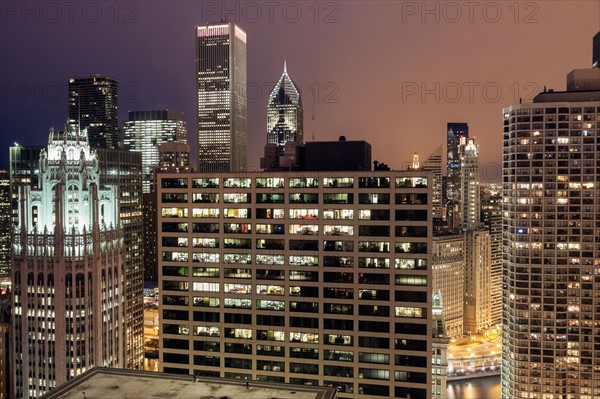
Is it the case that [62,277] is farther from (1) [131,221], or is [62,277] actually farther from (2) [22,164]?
(2) [22,164]

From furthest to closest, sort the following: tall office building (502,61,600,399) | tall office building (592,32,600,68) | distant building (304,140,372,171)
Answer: tall office building (592,32,600,68)
tall office building (502,61,600,399)
distant building (304,140,372,171)

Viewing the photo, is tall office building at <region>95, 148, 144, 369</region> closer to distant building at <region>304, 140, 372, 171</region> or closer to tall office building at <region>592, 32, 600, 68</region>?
distant building at <region>304, 140, 372, 171</region>

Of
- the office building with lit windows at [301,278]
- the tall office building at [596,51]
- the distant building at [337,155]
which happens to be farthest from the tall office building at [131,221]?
the tall office building at [596,51]

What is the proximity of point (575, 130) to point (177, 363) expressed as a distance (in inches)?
3794

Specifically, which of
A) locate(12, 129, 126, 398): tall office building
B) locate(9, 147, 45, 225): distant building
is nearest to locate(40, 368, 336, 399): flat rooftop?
locate(12, 129, 126, 398): tall office building

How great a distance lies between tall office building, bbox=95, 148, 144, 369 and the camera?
164m

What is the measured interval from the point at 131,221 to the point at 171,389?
15196 cm

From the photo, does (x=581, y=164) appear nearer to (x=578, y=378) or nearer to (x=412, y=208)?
(x=578, y=378)

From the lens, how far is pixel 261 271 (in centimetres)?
6819

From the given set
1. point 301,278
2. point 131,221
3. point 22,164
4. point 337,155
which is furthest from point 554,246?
point 22,164

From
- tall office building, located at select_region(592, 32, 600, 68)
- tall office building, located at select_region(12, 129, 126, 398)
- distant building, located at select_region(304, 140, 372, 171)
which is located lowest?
tall office building, located at select_region(12, 129, 126, 398)

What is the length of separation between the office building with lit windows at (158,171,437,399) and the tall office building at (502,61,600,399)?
7150 cm

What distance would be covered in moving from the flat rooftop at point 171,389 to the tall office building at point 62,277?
79.1 meters

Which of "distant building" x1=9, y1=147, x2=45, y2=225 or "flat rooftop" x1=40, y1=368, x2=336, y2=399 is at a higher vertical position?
"distant building" x1=9, y1=147, x2=45, y2=225
